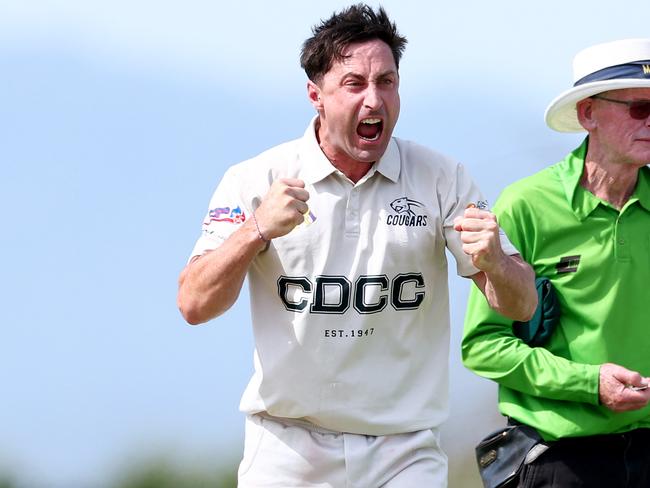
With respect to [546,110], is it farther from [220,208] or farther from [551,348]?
[220,208]

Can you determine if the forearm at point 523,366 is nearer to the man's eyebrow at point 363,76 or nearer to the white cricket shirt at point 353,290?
the white cricket shirt at point 353,290

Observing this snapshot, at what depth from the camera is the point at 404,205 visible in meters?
5.32

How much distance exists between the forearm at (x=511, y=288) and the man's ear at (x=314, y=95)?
928mm

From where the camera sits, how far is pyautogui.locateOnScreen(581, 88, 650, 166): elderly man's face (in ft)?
19.4

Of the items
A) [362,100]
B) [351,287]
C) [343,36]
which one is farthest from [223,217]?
[343,36]

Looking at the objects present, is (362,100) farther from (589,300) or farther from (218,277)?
(589,300)

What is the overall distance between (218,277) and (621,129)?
6.58 ft

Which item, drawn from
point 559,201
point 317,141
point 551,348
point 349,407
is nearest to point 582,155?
point 559,201

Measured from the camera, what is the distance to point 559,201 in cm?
598

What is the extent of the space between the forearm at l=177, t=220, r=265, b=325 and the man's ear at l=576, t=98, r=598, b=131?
1.88m

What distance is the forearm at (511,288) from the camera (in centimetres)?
507

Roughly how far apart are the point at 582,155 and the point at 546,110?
373 millimetres

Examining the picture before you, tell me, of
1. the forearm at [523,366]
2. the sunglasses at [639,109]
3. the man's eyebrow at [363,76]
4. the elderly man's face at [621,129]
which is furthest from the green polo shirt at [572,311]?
the man's eyebrow at [363,76]

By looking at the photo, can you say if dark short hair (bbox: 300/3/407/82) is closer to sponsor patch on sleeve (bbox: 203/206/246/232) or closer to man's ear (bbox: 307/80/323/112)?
man's ear (bbox: 307/80/323/112)
